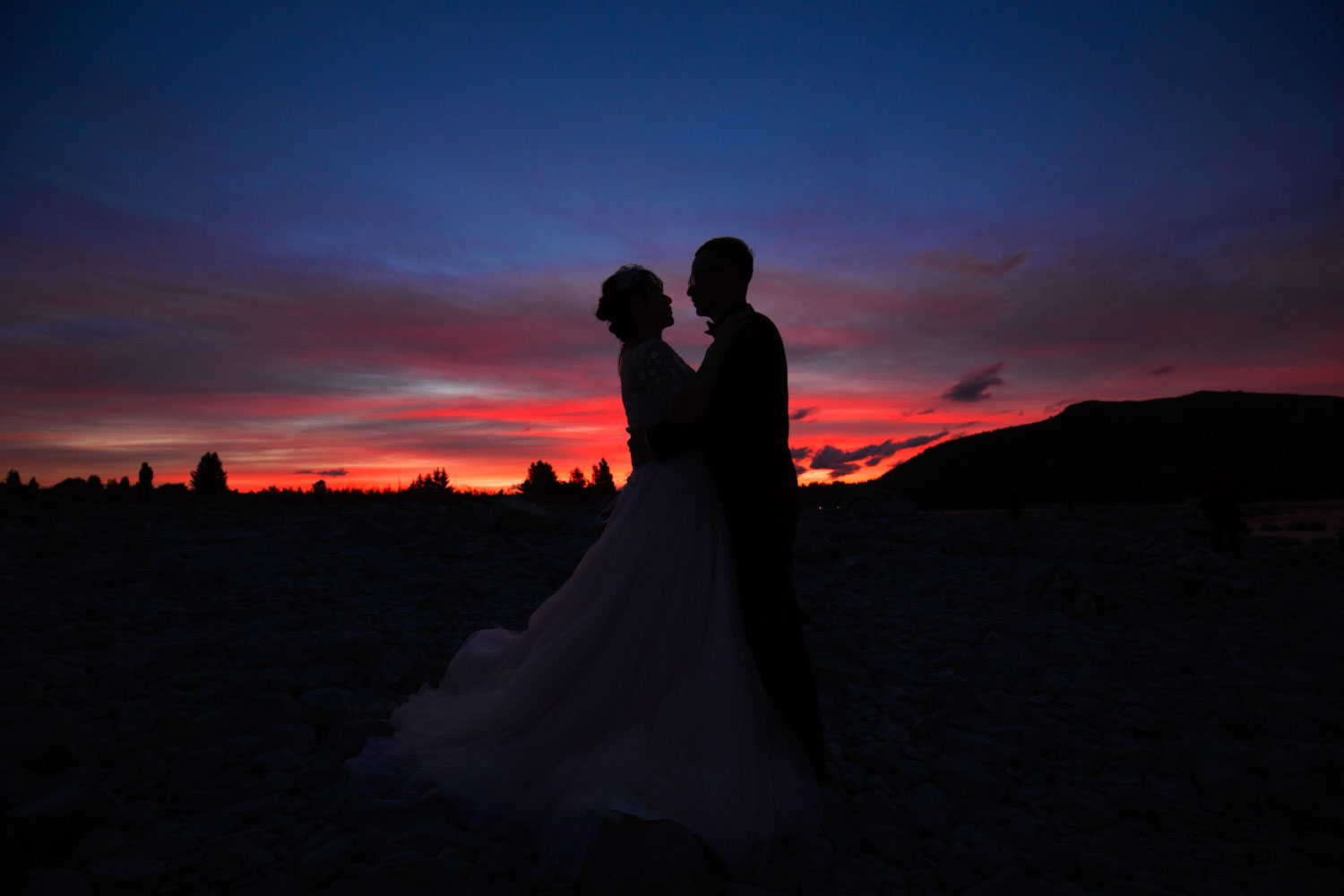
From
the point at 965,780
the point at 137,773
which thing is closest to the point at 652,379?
the point at 965,780

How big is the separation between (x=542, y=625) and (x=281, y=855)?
5.05 feet

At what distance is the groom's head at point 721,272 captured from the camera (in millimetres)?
3379

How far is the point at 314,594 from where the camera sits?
6.57 m

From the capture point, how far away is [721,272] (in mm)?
3383

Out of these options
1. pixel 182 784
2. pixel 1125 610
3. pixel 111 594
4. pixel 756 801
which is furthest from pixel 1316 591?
pixel 111 594

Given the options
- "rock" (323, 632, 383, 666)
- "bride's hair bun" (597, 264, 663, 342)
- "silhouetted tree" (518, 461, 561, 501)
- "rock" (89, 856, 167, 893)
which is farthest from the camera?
"silhouetted tree" (518, 461, 561, 501)

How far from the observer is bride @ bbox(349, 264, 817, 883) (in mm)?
2723

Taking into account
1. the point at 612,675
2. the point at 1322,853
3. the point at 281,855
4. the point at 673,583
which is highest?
the point at 673,583

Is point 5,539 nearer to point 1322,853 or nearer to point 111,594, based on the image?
point 111,594

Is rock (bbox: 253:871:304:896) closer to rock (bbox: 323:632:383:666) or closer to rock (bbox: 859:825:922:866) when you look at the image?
rock (bbox: 859:825:922:866)

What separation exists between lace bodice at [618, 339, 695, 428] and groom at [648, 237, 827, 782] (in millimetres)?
136

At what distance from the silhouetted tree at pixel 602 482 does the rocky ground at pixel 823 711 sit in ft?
30.6

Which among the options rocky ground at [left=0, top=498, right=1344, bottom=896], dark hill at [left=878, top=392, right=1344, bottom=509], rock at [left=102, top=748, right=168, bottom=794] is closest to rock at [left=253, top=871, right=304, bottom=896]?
rocky ground at [left=0, top=498, right=1344, bottom=896]

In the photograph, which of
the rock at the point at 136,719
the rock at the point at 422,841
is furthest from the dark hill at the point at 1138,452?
the rock at the point at 422,841
